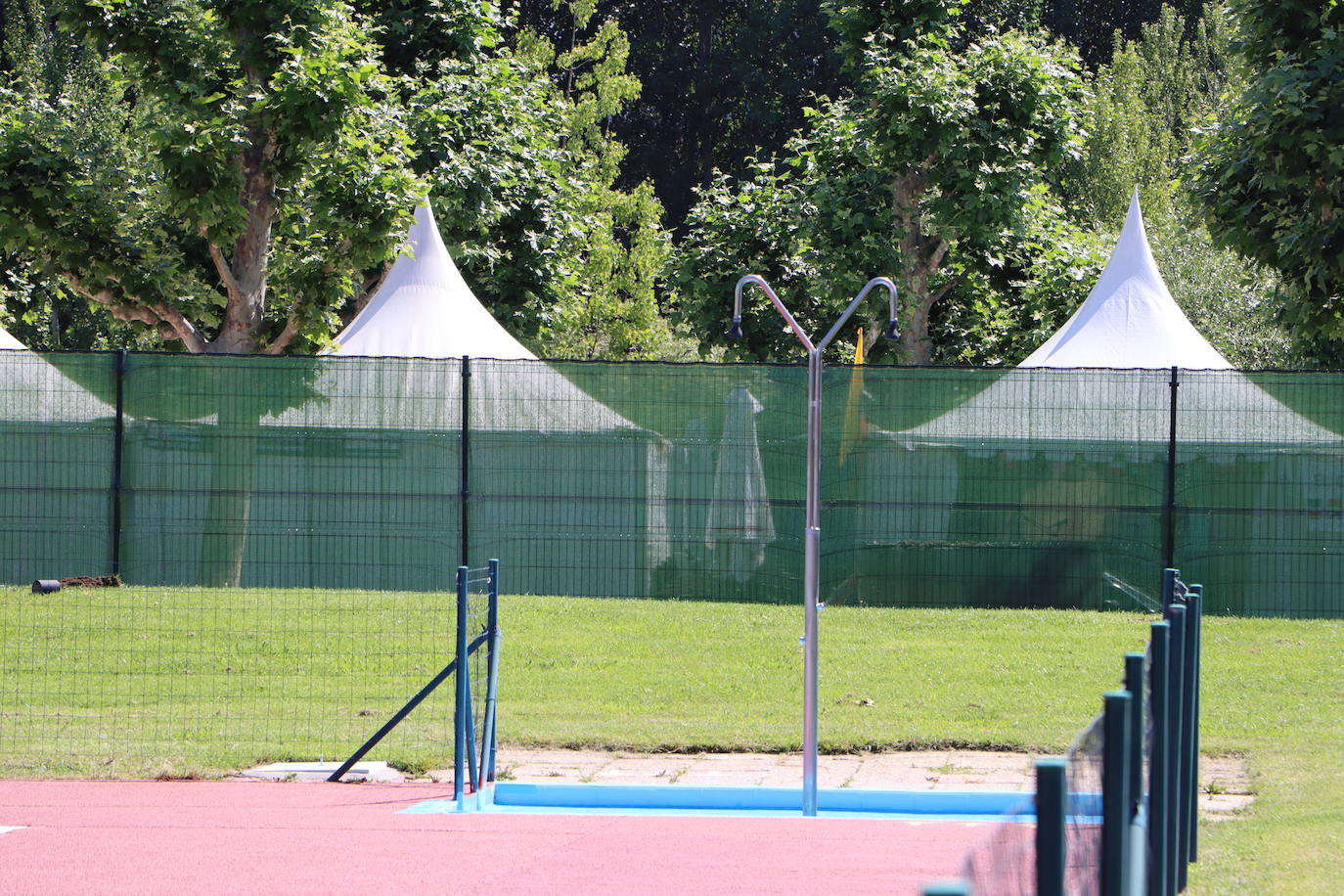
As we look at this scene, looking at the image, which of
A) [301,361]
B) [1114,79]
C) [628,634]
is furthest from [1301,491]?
[1114,79]

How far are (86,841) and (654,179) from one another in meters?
47.5

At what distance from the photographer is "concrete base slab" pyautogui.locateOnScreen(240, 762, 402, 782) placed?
9234 millimetres

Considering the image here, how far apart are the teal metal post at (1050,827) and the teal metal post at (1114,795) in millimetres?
664

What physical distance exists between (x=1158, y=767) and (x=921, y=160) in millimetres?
16408

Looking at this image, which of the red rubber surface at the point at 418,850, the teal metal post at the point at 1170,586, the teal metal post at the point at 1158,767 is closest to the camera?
the teal metal post at the point at 1158,767

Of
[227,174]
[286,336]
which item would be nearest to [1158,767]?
[227,174]

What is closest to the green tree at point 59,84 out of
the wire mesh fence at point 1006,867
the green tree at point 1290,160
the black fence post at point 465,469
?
the black fence post at point 465,469

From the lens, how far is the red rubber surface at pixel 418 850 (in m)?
6.61

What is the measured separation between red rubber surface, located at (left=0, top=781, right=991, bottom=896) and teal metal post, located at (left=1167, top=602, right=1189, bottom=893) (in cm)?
110

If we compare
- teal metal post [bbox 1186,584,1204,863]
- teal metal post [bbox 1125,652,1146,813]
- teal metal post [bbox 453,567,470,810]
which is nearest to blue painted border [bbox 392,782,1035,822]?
teal metal post [bbox 453,567,470,810]

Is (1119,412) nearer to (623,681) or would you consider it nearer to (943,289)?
(623,681)

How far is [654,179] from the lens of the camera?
53562mm

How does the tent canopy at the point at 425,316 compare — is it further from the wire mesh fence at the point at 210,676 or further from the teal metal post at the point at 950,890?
the teal metal post at the point at 950,890

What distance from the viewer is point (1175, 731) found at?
18.7 ft
